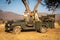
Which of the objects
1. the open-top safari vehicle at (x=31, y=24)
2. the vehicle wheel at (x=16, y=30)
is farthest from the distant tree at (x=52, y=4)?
the vehicle wheel at (x=16, y=30)

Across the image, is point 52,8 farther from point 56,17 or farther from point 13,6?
point 13,6

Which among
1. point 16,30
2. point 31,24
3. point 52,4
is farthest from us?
point 52,4

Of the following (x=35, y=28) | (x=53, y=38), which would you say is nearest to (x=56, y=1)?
(x=35, y=28)

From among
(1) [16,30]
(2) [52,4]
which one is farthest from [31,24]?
(2) [52,4]

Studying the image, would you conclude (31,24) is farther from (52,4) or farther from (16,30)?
(52,4)

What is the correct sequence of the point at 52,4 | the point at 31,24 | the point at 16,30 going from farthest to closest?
the point at 52,4 → the point at 31,24 → the point at 16,30

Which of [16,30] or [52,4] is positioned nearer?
[16,30]

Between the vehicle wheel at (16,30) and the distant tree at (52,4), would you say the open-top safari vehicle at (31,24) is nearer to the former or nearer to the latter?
the vehicle wheel at (16,30)

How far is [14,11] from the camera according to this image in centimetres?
690

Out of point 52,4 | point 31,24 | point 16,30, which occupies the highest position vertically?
point 52,4

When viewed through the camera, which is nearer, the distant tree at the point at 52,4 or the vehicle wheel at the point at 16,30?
the vehicle wheel at the point at 16,30

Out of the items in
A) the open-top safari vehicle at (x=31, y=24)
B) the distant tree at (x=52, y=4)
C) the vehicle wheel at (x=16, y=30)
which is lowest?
the vehicle wheel at (x=16, y=30)

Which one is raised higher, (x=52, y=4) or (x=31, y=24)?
(x=52, y=4)

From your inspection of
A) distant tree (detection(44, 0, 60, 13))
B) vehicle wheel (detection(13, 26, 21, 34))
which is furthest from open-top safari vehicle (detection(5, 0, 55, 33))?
distant tree (detection(44, 0, 60, 13))
